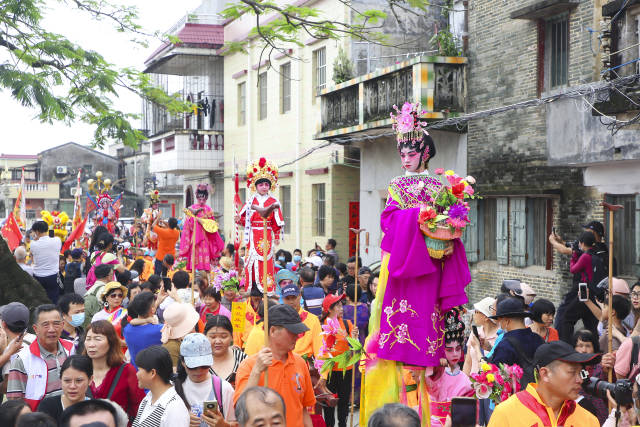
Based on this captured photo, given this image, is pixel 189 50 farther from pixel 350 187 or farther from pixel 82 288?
pixel 82 288

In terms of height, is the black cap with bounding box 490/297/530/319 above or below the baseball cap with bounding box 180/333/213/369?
above

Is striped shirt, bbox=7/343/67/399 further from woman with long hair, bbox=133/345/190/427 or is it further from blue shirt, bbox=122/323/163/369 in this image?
woman with long hair, bbox=133/345/190/427

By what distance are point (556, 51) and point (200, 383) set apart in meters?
11.1

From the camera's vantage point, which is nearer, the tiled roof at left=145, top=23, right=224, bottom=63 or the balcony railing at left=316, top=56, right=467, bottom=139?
the balcony railing at left=316, top=56, right=467, bottom=139

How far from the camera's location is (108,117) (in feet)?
36.9

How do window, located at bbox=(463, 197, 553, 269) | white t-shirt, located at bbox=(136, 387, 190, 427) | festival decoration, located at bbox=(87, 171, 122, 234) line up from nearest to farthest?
white t-shirt, located at bbox=(136, 387, 190, 427), window, located at bbox=(463, 197, 553, 269), festival decoration, located at bbox=(87, 171, 122, 234)

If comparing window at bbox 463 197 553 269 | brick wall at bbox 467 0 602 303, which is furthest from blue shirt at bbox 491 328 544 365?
window at bbox 463 197 553 269

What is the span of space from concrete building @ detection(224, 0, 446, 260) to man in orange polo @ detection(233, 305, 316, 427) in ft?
46.7

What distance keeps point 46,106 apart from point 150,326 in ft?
15.4

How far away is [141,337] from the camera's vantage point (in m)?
7.00

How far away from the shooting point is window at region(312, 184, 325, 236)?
2383 cm

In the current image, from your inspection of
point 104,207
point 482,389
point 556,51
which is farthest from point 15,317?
point 104,207

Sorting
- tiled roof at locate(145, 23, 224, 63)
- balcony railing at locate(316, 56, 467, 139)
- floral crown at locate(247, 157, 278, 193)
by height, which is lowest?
floral crown at locate(247, 157, 278, 193)

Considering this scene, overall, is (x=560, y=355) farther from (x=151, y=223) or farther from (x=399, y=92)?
(x=151, y=223)
